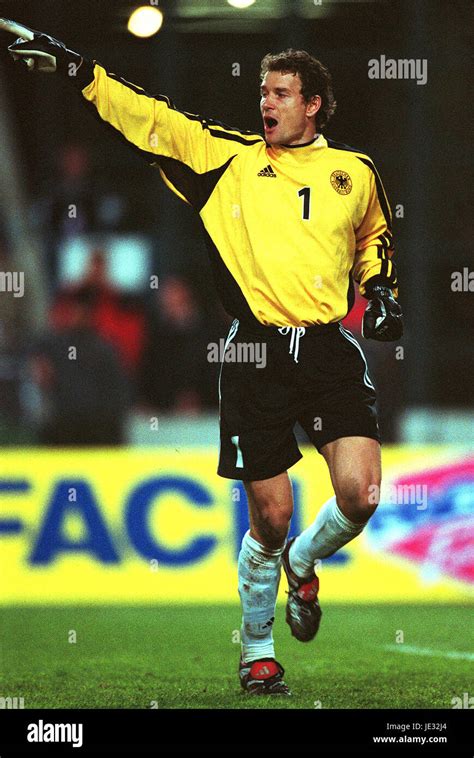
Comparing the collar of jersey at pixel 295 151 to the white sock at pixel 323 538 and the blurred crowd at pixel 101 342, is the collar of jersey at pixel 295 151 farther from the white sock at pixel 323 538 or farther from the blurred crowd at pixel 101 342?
the blurred crowd at pixel 101 342

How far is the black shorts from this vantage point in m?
5.42

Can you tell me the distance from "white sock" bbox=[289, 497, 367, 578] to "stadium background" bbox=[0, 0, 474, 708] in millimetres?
491

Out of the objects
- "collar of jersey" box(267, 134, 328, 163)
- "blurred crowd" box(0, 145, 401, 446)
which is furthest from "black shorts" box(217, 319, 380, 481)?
"blurred crowd" box(0, 145, 401, 446)

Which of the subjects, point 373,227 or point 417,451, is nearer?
point 373,227

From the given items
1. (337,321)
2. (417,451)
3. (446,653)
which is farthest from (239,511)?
(337,321)

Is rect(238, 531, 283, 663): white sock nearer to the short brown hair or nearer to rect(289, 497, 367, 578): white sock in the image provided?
rect(289, 497, 367, 578): white sock

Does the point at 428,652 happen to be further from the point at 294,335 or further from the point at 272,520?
A: the point at 294,335

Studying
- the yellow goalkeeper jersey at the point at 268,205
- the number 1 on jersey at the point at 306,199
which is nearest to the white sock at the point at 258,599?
the yellow goalkeeper jersey at the point at 268,205

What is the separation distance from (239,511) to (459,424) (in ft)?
6.95

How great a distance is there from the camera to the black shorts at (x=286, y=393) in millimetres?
5422

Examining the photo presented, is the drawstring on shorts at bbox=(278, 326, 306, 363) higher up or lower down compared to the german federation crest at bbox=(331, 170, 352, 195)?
lower down

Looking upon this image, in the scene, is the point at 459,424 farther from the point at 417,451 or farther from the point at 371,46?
the point at 371,46

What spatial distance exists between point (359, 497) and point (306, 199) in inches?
45.6
